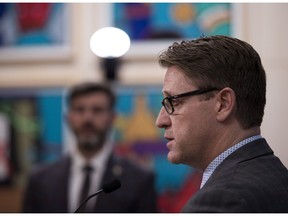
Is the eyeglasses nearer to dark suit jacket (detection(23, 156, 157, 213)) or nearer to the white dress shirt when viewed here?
dark suit jacket (detection(23, 156, 157, 213))

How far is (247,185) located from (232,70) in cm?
37

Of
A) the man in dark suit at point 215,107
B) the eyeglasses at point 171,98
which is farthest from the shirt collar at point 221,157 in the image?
the eyeglasses at point 171,98

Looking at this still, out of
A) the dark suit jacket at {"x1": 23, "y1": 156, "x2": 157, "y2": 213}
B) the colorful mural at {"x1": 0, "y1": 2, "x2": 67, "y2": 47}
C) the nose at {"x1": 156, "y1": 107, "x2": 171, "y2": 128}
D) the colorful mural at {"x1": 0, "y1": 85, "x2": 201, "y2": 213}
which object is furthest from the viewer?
the colorful mural at {"x1": 0, "y1": 2, "x2": 67, "y2": 47}

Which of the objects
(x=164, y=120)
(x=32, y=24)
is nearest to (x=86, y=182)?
(x=32, y=24)

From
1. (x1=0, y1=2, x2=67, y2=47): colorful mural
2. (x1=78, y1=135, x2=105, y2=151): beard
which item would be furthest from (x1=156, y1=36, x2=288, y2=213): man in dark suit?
(x1=0, y1=2, x2=67, y2=47): colorful mural

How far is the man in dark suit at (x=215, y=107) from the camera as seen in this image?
72.5 inches

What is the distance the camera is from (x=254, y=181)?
1685mm

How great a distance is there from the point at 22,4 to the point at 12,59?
0.45 metres

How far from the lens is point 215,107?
1.89 meters

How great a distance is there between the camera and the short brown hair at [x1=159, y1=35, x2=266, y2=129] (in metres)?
1.88

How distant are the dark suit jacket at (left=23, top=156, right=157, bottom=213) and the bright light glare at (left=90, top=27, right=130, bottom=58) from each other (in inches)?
39.0

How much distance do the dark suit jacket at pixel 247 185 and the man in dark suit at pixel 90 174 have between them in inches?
76.3

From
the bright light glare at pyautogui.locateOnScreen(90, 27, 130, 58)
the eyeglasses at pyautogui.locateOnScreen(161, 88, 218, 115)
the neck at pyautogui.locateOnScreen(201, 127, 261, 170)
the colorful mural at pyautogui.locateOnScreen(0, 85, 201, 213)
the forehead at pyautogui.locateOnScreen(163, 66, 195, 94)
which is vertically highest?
the forehead at pyautogui.locateOnScreen(163, 66, 195, 94)

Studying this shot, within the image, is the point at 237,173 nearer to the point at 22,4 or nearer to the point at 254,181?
the point at 254,181
